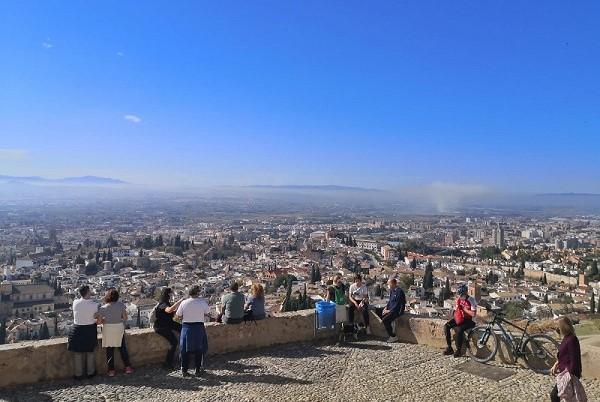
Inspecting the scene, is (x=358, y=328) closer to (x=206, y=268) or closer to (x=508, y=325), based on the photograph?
(x=508, y=325)

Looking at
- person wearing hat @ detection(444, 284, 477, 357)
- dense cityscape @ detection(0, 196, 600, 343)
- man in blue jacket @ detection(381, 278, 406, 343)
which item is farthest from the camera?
dense cityscape @ detection(0, 196, 600, 343)

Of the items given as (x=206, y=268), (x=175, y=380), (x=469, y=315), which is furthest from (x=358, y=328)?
(x=206, y=268)

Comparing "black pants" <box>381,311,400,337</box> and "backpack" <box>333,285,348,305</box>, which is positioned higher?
"backpack" <box>333,285,348,305</box>

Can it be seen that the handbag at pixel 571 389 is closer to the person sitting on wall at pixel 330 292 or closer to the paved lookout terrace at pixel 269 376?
the paved lookout terrace at pixel 269 376

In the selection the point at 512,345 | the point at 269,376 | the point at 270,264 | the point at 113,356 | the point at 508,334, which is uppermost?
the point at 508,334

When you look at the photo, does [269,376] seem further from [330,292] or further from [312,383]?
[330,292]

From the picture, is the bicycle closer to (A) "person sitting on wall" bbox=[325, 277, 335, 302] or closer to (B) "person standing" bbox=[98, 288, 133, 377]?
(A) "person sitting on wall" bbox=[325, 277, 335, 302]

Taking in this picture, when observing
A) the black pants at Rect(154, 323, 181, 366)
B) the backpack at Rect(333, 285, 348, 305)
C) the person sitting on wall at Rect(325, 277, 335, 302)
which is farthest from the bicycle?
the black pants at Rect(154, 323, 181, 366)

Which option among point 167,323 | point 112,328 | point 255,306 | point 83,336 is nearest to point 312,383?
point 255,306
